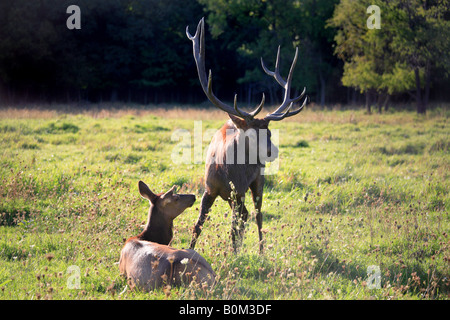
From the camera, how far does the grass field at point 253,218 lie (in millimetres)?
4633

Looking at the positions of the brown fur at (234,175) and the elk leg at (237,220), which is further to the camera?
the brown fur at (234,175)

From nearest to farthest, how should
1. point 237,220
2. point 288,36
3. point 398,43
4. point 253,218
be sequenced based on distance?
point 237,220 < point 253,218 < point 398,43 < point 288,36

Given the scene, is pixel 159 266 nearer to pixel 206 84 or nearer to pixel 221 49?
pixel 206 84

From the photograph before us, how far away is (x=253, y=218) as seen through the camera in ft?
23.6

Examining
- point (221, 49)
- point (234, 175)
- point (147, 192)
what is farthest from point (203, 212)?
point (221, 49)

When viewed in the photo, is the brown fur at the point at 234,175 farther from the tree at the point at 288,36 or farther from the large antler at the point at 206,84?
the tree at the point at 288,36

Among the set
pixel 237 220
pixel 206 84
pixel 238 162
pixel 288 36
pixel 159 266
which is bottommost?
pixel 159 266

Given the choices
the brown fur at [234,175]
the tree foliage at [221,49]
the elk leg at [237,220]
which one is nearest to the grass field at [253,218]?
the elk leg at [237,220]

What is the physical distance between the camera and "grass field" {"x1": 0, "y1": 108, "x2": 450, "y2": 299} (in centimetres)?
463

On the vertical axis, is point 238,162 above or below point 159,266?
above

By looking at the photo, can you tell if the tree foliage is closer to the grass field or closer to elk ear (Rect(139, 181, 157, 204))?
the grass field

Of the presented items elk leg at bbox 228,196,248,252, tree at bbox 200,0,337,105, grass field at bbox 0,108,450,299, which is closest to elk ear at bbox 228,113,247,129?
elk leg at bbox 228,196,248,252

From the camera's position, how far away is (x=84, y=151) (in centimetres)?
1198

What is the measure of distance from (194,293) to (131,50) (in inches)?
1554
